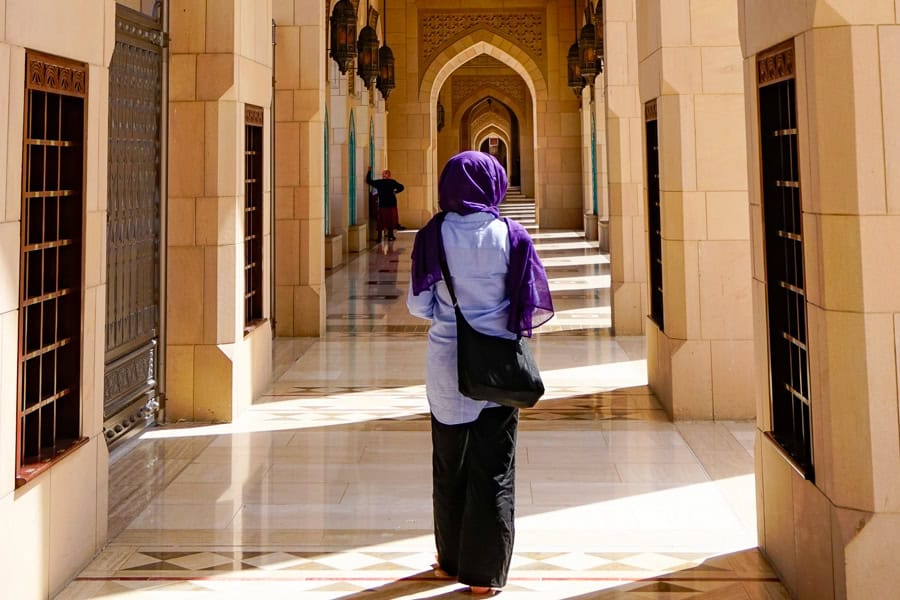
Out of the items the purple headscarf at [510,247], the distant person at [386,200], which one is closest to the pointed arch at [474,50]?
the distant person at [386,200]

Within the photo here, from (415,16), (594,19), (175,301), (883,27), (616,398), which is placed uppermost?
(415,16)

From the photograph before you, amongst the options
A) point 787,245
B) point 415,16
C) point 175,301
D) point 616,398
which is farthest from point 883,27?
point 415,16

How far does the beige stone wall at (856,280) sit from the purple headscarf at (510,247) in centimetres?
71

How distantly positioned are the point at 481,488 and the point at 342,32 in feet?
31.4

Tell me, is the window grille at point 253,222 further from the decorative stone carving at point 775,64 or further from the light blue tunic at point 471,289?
the decorative stone carving at point 775,64

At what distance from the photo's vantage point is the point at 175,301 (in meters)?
4.71

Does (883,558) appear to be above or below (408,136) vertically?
below

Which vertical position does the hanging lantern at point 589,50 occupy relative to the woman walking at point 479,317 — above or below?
above

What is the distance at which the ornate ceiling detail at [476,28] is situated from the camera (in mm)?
17938

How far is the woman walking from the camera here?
8.43ft

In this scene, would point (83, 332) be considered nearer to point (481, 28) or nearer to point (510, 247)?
point (510, 247)

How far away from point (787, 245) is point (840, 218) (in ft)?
1.80

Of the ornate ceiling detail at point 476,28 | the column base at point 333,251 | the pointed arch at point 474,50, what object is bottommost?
the column base at point 333,251

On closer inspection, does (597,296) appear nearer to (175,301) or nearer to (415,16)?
(175,301)
